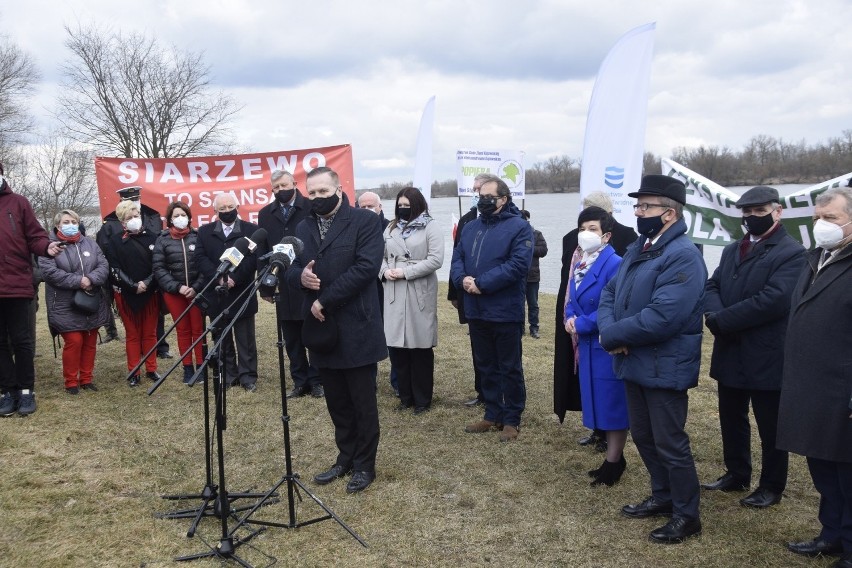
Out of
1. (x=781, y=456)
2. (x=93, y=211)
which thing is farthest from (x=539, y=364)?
(x=93, y=211)

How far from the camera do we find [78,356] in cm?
750

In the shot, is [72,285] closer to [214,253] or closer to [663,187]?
[214,253]

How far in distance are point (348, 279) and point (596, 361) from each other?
1816mm

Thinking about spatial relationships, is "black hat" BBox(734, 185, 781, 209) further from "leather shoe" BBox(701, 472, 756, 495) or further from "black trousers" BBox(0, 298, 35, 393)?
"black trousers" BBox(0, 298, 35, 393)

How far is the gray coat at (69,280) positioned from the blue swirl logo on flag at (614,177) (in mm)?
5610

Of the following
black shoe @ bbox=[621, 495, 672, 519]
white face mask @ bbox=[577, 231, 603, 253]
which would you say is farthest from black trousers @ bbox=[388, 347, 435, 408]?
black shoe @ bbox=[621, 495, 672, 519]

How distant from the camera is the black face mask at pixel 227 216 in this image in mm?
7324

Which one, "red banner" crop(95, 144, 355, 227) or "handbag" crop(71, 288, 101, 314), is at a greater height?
"red banner" crop(95, 144, 355, 227)

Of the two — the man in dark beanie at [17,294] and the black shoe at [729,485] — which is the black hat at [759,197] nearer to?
the black shoe at [729,485]

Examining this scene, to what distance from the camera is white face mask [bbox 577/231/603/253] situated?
4848 mm

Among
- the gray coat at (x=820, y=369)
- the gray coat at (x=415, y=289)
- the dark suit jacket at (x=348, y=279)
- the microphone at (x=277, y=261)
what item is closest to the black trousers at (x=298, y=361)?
the gray coat at (x=415, y=289)

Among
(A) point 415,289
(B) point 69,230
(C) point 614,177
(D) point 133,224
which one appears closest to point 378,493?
(A) point 415,289

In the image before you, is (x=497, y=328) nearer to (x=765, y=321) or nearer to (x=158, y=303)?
(x=765, y=321)

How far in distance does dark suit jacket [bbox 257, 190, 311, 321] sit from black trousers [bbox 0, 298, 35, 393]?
2.35 metres
